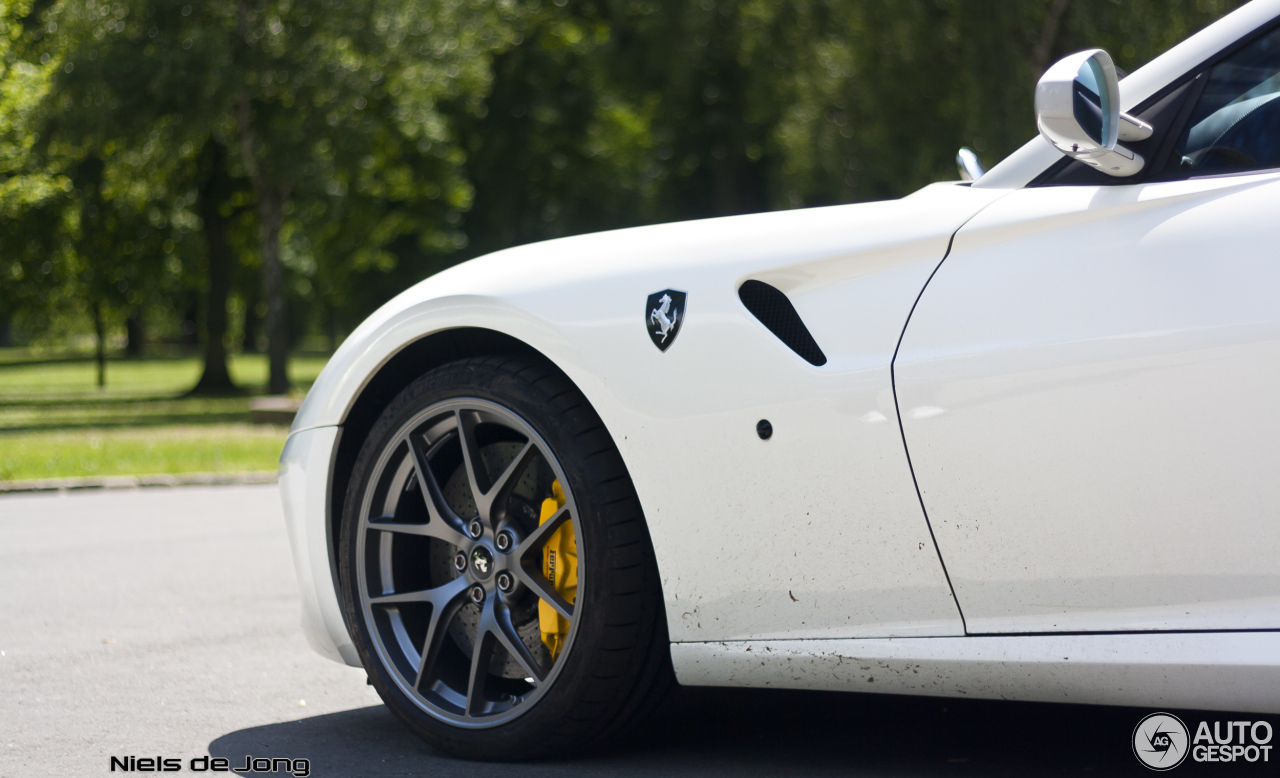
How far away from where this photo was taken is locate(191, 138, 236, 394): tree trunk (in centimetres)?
2734

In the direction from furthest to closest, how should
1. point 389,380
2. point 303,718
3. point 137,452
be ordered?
point 137,452
point 303,718
point 389,380

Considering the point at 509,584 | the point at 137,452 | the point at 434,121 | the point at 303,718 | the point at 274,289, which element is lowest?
the point at 137,452

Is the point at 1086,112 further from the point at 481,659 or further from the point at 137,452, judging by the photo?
the point at 137,452

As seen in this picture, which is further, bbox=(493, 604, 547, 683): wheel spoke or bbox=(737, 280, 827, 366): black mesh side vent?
bbox=(493, 604, 547, 683): wheel spoke

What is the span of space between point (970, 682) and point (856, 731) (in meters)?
0.81

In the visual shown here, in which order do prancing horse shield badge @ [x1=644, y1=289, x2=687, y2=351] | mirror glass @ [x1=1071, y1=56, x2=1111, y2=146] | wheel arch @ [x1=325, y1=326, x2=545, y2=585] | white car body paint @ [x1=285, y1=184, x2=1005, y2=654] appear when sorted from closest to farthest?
1. mirror glass @ [x1=1071, y1=56, x2=1111, y2=146]
2. white car body paint @ [x1=285, y1=184, x2=1005, y2=654]
3. prancing horse shield badge @ [x1=644, y1=289, x2=687, y2=351]
4. wheel arch @ [x1=325, y1=326, x2=545, y2=585]

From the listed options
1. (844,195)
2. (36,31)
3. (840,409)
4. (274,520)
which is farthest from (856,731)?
(36,31)

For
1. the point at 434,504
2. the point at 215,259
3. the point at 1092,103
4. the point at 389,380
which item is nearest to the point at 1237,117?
the point at 1092,103

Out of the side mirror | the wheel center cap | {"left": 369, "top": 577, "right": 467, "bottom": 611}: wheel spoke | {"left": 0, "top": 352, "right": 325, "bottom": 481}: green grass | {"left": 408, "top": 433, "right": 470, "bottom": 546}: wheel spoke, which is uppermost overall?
the side mirror

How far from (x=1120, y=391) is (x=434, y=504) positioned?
152 cm

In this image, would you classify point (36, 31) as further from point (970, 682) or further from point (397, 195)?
point (970, 682)

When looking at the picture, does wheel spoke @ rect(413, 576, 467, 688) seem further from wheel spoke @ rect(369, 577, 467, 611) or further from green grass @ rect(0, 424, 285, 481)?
green grass @ rect(0, 424, 285, 481)

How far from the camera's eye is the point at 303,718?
3.51m

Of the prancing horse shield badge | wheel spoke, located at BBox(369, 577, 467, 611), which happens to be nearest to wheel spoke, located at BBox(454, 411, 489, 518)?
wheel spoke, located at BBox(369, 577, 467, 611)
